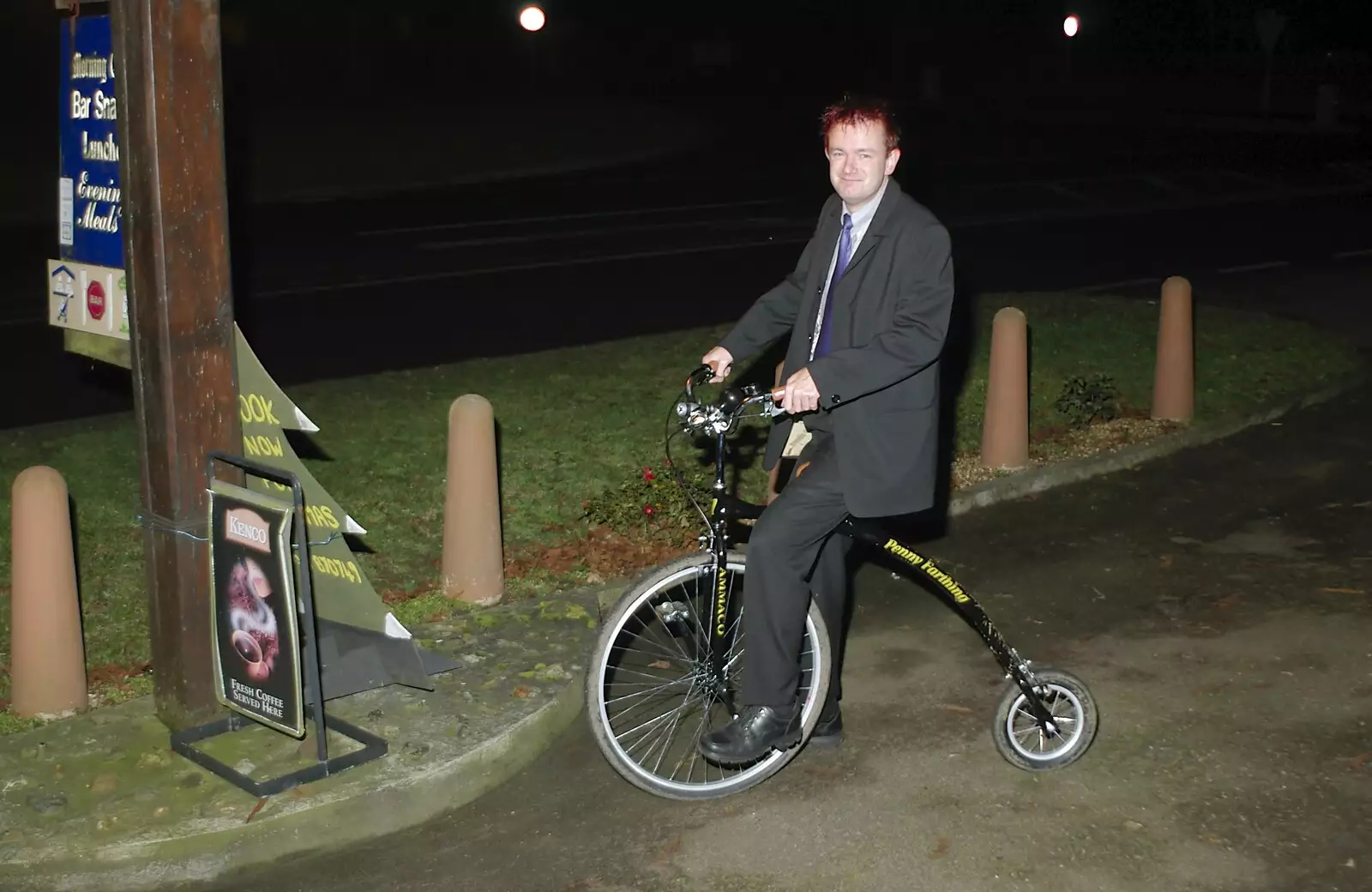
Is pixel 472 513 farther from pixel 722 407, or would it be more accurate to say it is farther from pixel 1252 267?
pixel 1252 267

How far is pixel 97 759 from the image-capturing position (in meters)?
5.11

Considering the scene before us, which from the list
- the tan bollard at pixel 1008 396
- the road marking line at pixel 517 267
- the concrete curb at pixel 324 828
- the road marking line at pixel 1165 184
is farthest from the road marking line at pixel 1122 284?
the concrete curb at pixel 324 828

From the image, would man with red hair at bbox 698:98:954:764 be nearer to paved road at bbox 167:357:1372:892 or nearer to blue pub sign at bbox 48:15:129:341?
paved road at bbox 167:357:1372:892

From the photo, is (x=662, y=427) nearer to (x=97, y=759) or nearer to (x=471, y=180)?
(x=97, y=759)

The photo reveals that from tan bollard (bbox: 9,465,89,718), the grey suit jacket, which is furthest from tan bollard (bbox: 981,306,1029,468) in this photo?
tan bollard (bbox: 9,465,89,718)

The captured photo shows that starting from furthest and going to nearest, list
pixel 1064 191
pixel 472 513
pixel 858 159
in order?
pixel 1064 191 → pixel 472 513 → pixel 858 159

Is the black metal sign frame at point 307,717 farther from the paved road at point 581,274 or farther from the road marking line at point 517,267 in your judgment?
the road marking line at point 517,267

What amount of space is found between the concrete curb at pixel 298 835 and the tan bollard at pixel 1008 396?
13.2ft

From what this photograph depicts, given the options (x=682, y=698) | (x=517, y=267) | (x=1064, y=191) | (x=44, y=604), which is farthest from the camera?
(x=1064, y=191)

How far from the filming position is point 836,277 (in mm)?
5008

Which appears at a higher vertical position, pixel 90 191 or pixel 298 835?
pixel 90 191

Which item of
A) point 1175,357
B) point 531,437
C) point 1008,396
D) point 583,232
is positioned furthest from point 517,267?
point 1008,396

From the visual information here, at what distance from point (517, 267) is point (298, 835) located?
13.1 meters

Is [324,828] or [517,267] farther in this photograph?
[517,267]
